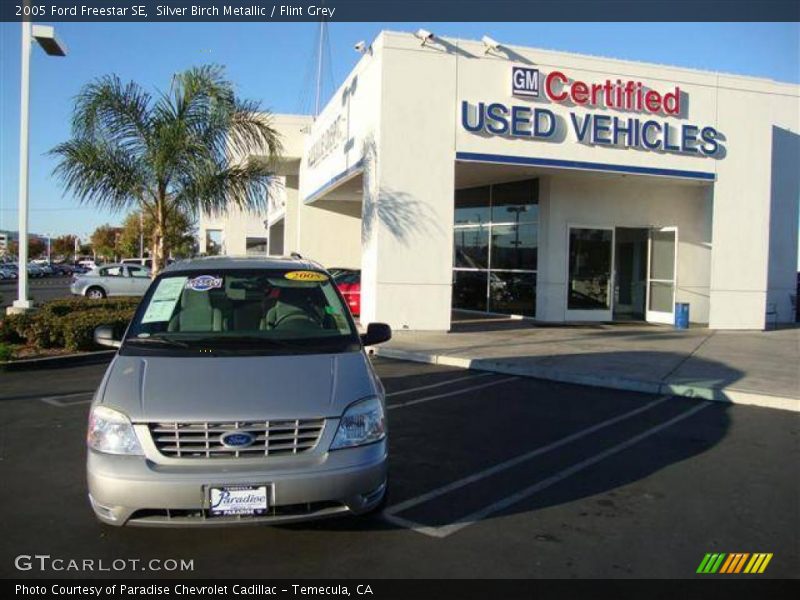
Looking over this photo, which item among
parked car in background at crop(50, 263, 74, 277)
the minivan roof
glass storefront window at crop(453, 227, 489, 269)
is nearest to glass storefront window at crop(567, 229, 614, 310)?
glass storefront window at crop(453, 227, 489, 269)

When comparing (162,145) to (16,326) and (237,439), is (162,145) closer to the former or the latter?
(16,326)

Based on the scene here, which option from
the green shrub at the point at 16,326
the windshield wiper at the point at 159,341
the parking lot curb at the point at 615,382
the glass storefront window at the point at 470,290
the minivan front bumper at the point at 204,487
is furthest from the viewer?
the glass storefront window at the point at 470,290

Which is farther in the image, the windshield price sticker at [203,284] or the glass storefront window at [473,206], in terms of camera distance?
the glass storefront window at [473,206]

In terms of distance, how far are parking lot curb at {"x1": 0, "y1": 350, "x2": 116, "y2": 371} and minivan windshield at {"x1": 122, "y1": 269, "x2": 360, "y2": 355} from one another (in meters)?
6.73

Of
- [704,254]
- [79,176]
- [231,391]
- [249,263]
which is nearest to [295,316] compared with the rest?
[249,263]

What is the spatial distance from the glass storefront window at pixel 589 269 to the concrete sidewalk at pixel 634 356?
1450 mm

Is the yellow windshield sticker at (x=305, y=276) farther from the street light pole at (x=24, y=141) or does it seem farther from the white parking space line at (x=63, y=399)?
the street light pole at (x=24, y=141)

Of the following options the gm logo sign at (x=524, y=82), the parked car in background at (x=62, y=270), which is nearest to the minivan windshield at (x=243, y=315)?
the gm logo sign at (x=524, y=82)

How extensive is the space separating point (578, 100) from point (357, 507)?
44.8ft

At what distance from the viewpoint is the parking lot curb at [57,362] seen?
10781 mm

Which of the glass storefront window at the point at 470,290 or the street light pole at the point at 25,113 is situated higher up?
the street light pole at the point at 25,113

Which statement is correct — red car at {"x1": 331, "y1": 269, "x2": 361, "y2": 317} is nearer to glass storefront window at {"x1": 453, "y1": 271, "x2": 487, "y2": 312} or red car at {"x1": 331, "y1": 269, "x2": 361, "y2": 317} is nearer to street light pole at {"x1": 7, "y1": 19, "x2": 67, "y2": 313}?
glass storefront window at {"x1": 453, "y1": 271, "x2": 487, "y2": 312}

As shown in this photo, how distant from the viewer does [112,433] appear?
3.96 meters

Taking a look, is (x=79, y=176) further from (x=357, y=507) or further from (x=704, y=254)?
(x=704, y=254)
